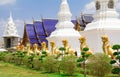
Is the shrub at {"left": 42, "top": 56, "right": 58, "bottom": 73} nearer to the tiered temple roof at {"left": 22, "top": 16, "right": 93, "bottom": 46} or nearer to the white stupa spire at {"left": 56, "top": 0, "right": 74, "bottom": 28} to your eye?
the white stupa spire at {"left": 56, "top": 0, "right": 74, "bottom": 28}

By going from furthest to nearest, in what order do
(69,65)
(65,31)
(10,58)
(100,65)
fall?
(10,58) < (65,31) < (69,65) < (100,65)

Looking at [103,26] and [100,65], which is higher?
[103,26]

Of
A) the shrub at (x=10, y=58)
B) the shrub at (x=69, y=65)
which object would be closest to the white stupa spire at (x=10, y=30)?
the shrub at (x=10, y=58)

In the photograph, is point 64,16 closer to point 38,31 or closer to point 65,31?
point 65,31

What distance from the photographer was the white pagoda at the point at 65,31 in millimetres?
29172

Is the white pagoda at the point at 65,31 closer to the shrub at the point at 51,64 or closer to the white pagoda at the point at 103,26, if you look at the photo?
the white pagoda at the point at 103,26

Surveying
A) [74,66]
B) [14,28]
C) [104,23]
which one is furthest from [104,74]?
[14,28]

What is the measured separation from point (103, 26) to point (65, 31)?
299 inches

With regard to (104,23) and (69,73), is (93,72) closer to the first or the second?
(69,73)

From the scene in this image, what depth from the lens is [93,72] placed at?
14.6 m

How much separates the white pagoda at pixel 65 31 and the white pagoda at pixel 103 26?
15.0 ft

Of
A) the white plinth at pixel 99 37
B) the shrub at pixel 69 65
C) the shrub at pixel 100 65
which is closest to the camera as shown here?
the shrub at pixel 100 65

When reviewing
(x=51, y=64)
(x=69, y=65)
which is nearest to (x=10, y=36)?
(x=51, y=64)

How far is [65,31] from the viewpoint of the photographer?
1172 inches
